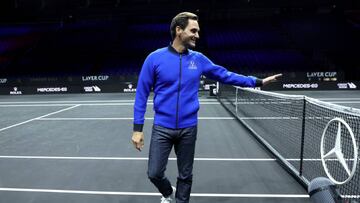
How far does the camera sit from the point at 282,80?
21.9 meters

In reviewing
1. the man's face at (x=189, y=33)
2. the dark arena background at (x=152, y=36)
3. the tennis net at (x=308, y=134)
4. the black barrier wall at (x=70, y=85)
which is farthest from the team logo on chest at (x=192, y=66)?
the dark arena background at (x=152, y=36)

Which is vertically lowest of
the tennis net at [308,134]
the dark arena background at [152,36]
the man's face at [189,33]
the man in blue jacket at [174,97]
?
the tennis net at [308,134]

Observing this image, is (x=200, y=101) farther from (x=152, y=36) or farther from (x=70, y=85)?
(x=152, y=36)

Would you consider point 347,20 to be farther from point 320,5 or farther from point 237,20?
point 237,20

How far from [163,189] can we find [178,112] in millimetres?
908

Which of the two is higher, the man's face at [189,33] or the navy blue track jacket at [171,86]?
the man's face at [189,33]

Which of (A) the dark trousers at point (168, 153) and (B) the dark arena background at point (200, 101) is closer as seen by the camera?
(A) the dark trousers at point (168, 153)

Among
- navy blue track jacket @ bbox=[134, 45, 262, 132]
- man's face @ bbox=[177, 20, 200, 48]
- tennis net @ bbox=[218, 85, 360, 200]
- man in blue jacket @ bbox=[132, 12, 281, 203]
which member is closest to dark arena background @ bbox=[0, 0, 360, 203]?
tennis net @ bbox=[218, 85, 360, 200]

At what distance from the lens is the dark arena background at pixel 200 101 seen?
16.2ft

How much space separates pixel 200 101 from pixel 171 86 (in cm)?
1329

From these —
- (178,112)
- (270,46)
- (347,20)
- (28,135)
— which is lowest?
(28,135)

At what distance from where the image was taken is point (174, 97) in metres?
3.43

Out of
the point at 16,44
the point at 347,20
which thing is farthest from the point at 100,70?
the point at 347,20

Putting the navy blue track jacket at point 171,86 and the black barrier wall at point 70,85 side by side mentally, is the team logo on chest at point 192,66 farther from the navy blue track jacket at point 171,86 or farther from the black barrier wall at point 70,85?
the black barrier wall at point 70,85
